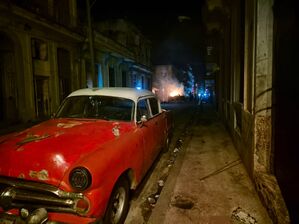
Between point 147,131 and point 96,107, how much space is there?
3.44 ft

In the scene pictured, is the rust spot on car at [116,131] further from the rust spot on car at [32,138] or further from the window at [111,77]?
the window at [111,77]

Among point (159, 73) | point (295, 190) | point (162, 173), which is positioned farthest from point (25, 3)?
point (159, 73)

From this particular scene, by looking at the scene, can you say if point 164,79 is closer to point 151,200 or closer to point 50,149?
point 151,200

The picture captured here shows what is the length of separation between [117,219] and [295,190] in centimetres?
281

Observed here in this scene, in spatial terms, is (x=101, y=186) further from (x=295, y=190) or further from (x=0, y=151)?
(x=295, y=190)

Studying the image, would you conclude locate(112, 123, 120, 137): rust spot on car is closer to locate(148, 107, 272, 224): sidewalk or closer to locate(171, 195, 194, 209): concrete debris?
locate(148, 107, 272, 224): sidewalk

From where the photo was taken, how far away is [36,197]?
2.57m

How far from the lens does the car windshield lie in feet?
14.7

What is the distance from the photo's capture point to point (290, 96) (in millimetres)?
4148

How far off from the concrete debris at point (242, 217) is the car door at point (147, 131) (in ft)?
5.13

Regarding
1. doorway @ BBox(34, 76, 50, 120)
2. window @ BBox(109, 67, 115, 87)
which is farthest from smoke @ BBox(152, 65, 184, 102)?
doorway @ BBox(34, 76, 50, 120)

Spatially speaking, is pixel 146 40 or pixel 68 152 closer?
pixel 68 152

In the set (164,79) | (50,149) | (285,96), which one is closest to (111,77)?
(285,96)

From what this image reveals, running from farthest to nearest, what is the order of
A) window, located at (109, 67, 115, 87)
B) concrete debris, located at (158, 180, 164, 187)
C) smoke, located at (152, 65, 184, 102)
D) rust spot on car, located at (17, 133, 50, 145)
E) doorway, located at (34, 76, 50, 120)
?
smoke, located at (152, 65, 184, 102), window, located at (109, 67, 115, 87), doorway, located at (34, 76, 50, 120), concrete debris, located at (158, 180, 164, 187), rust spot on car, located at (17, 133, 50, 145)
